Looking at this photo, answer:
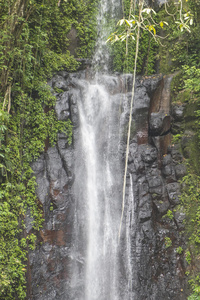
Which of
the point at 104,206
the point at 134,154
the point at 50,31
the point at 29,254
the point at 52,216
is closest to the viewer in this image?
the point at 29,254

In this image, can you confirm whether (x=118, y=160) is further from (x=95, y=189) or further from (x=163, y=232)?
(x=163, y=232)

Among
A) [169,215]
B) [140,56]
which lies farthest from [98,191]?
[140,56]

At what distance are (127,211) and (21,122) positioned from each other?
3787mm

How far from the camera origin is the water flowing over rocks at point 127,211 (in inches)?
253

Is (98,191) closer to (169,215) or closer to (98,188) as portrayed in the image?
(98,188)

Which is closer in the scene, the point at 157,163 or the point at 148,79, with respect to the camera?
the point at 157,163

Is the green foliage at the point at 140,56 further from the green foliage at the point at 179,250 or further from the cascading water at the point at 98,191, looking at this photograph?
the green foliage at the point at 179,250

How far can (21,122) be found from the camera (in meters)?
6.67

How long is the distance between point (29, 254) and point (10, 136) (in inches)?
113

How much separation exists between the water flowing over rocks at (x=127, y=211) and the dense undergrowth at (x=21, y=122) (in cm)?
31

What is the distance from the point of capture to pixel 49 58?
7910 mm

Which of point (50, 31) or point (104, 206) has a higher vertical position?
point (50, 31)

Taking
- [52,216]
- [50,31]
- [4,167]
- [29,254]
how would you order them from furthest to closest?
[50,31], [52,216], [29,254], [4,167]

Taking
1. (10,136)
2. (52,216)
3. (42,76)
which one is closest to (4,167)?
(10,136)
